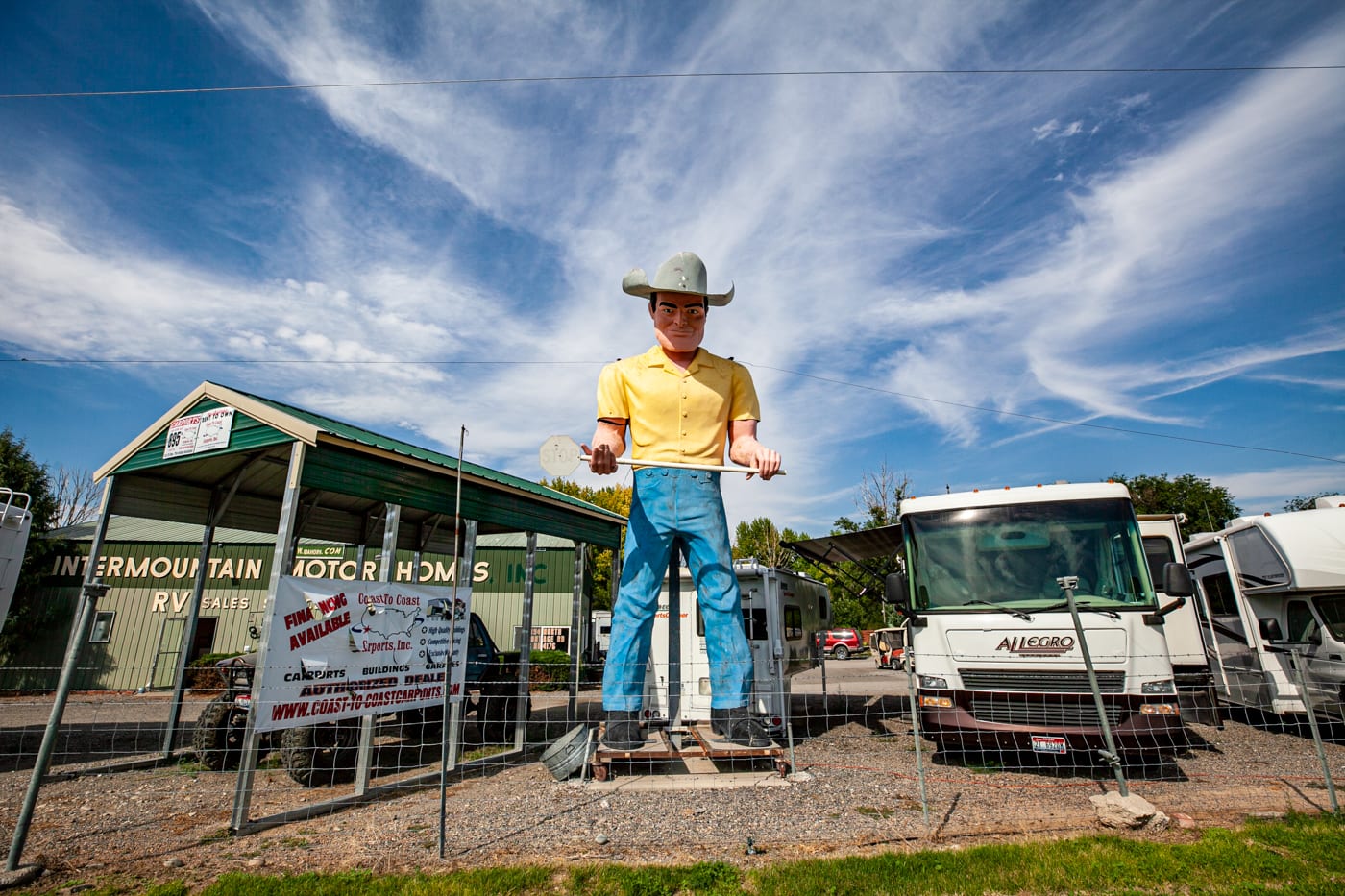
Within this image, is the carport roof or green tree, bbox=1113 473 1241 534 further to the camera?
green tree, bbox=1113 473 1241 534

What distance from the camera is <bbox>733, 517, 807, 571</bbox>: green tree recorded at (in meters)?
35.6

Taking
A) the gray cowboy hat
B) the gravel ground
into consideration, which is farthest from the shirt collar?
the gravel ground

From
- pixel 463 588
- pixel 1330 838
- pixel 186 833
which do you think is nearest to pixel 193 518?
pixel 463 588

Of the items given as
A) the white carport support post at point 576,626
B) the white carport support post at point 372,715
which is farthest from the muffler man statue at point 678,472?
the white carport support post at point 372,715

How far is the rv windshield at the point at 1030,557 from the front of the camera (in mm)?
6090

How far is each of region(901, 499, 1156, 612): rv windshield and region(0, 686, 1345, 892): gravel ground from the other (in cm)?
155

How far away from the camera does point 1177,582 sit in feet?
18.9

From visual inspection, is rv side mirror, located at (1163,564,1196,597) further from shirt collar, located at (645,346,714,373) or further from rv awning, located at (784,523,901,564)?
shirt collar, located at (645,346,714,373)

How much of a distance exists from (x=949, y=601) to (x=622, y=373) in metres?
3.94

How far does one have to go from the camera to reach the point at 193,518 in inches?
307

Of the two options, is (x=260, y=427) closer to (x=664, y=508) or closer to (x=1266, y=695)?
(x=664, y=508)

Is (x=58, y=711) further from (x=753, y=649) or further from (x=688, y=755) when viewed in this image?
(x=753, y=649)

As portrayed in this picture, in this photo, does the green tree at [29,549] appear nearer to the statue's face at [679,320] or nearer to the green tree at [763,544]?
the statue's face at [679,320]

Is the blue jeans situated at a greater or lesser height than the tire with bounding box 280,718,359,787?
greater
